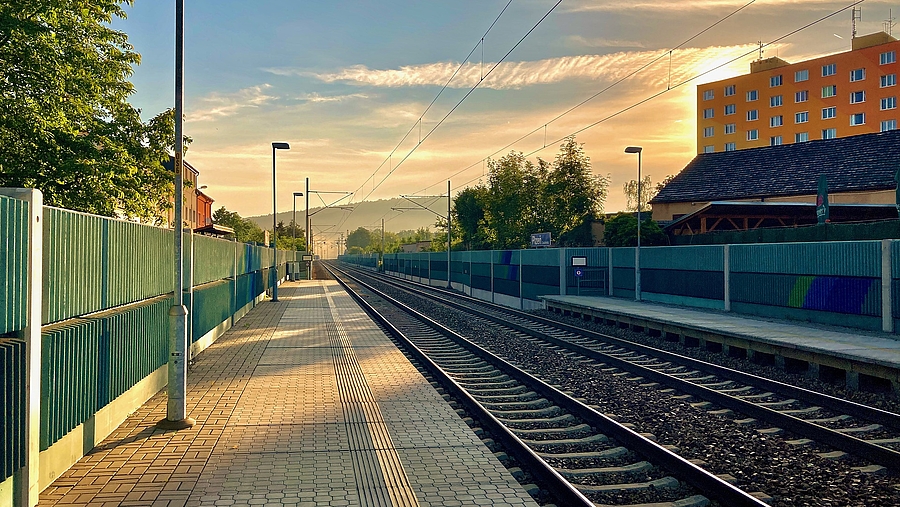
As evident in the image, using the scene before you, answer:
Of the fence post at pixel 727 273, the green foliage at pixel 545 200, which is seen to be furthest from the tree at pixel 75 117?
the green foliage at pixel 545 200

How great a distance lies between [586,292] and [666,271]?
5.68m

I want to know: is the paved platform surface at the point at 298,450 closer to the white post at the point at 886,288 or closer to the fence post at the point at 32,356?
the fence post at the point at 32,356

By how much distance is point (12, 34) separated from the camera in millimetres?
15414

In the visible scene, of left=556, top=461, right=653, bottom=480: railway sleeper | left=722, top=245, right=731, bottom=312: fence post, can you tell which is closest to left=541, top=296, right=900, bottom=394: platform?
left=722, top=245, right=731, bottom=312: fence post

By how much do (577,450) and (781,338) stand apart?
334 inches

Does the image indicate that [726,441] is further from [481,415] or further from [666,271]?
[666,271]

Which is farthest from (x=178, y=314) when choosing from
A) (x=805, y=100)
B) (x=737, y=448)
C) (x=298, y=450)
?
(x=805, y=100)

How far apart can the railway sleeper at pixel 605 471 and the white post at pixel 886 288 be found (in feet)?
38.1

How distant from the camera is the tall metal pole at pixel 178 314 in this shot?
8.78 meters

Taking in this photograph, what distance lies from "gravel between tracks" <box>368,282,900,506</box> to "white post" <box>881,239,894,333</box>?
16.7 feet

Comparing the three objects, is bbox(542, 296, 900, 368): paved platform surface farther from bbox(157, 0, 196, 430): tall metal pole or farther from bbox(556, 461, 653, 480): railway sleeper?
bbox(157, 0, 196, 430): tall metal pole

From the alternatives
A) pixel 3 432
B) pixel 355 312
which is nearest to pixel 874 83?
pixel 355 312

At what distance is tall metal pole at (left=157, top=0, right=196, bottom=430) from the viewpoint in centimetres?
878

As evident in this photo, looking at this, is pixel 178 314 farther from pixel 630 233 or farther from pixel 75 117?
pixel 630 233
